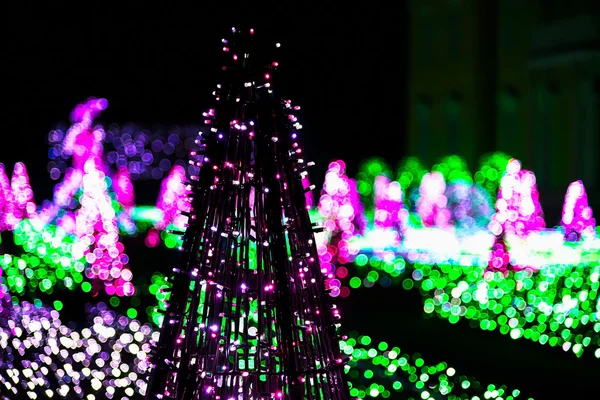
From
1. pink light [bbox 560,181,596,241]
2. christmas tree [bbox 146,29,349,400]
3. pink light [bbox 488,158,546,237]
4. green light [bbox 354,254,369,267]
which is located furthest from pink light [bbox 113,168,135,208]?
christmas tree [bbox 146,29,349,400]

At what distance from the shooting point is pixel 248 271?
13.8ft

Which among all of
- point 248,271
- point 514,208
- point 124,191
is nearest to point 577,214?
point 514,208

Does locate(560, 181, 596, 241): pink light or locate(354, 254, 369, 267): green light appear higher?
locate(560, 181, 596, 241): pink light

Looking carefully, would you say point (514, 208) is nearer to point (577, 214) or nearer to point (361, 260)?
point (577, 214)

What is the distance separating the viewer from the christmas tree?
4117 mm

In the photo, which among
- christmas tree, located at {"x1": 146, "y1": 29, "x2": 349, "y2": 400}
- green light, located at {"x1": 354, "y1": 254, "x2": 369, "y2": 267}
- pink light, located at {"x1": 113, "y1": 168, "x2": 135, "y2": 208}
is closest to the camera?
christmas tree, located at {"x1": 146, "y1": 29, "x2": 349, "y2": 400}

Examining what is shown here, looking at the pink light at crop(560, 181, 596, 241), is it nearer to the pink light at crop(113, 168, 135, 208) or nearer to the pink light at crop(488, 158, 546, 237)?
the pink light at crop(488, 158, 546, 237)

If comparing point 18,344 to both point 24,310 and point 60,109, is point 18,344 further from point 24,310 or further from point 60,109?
point 60,109

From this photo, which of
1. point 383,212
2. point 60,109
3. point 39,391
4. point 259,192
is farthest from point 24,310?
point 60,109

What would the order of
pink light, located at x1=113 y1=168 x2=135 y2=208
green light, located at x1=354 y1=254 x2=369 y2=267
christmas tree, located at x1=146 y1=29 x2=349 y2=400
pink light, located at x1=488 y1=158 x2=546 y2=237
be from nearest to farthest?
christmas tree, located at x1=146 y1=29 x2=349 y2=400, green light, located at x1=354 y1=254 x2=369 y2=267, pink light, located at x1=488 y1=158 x2=546 y2=237, pink light, located at x1=113 y1=168 x2=135 y2=208

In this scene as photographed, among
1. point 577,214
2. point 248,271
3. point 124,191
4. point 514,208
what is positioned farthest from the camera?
point 124,191

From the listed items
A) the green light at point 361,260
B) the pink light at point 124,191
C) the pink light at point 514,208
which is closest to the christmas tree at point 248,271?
the green light at point 361,260

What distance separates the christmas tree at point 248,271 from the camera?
412 centimetres

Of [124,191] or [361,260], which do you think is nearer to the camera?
[361,260]
